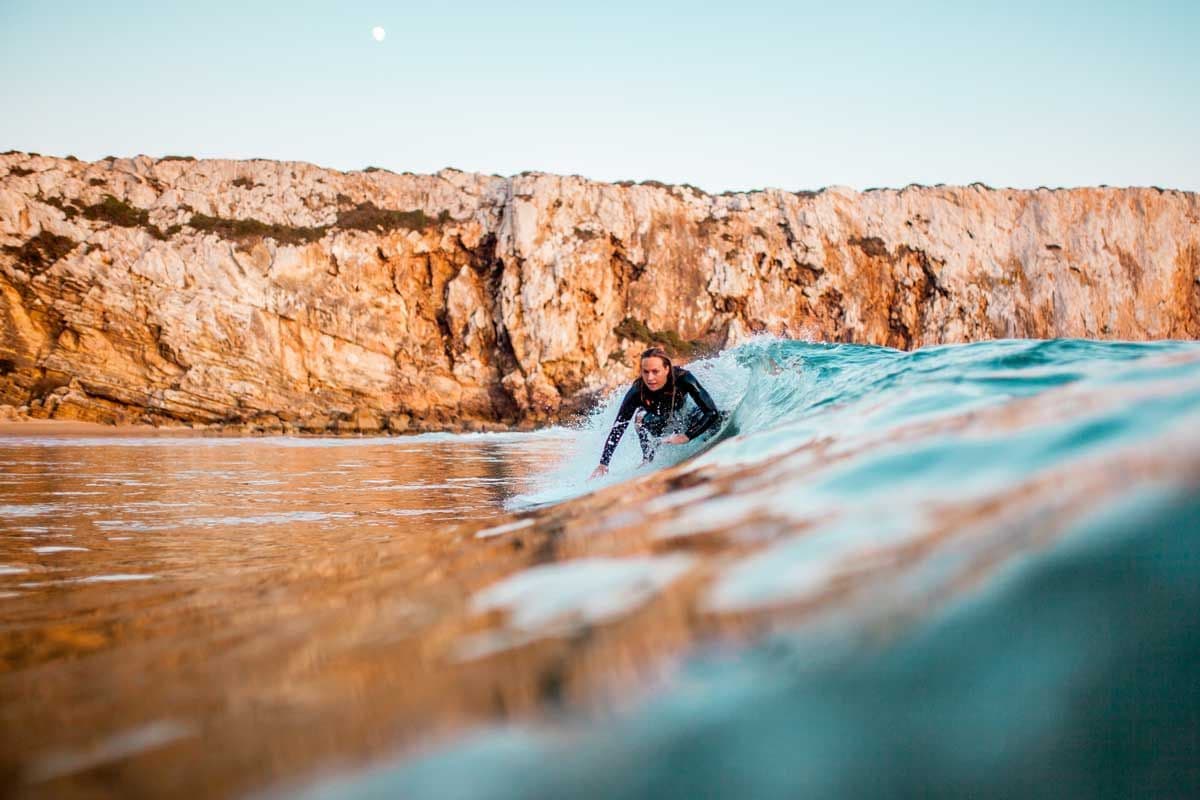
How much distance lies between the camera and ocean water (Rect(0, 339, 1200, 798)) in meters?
0.68

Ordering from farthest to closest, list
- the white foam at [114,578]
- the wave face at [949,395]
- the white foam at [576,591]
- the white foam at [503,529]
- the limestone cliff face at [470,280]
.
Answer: the limestone cliff face at [470,280], the white foam at [114,578], the white foam at [503,529], the wave face at [949,395], the white foam at [576,591]

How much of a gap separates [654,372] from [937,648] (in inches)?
196

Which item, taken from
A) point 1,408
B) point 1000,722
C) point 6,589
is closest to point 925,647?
point 1000,722

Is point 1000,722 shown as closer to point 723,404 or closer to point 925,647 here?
point 925,647

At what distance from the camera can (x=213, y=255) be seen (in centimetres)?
2417

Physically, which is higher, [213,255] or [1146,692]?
[213,255]

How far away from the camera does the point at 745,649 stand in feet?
2.64

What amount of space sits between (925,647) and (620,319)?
28.6 meters

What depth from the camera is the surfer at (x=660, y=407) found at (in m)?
5.75

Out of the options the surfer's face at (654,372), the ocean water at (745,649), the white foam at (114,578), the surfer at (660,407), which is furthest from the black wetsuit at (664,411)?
the ocean water at (745,649)

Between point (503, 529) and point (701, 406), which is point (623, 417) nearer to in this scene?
point (701, 406)

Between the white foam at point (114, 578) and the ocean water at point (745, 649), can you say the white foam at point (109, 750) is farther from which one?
the white foam at point (114, 578)

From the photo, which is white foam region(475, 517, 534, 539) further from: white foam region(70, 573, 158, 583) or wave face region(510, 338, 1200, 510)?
white foam region(70, 573, 158, 583)

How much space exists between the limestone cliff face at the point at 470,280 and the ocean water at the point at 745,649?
20.3m
